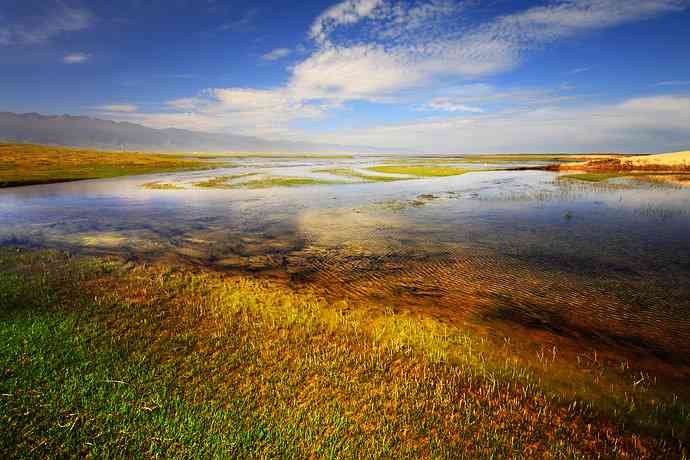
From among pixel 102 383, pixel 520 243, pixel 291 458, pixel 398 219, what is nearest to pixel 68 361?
pixel 102 383

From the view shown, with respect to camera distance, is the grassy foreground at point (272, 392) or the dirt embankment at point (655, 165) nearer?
the grassy foreground at point (272, 392)

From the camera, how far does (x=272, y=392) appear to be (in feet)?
18.2

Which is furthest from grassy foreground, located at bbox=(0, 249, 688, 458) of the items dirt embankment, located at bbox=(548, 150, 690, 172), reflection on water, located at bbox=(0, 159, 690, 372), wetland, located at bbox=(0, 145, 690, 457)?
dirt embankment, located at bbox=(548, 150, 690, 172)

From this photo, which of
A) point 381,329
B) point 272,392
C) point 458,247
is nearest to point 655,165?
point 458,247

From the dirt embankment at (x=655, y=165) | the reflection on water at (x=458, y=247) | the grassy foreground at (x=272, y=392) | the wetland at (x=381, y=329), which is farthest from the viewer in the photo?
the dirt embankment at (x=655, y=165)

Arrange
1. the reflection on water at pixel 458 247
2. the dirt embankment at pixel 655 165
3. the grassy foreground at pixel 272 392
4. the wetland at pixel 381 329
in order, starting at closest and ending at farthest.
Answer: the grassy foreground at pixel 272 392, the wetland at pixel 381 329, the reflection on water at pixel 458 247, the dirt embankment at pixel 655 165

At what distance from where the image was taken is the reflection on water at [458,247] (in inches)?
357

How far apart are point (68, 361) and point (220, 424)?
11.9ft

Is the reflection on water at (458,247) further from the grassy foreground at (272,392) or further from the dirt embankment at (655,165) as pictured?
the dirt embankment at (655,165)

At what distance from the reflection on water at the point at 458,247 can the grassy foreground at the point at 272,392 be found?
7.95 ft

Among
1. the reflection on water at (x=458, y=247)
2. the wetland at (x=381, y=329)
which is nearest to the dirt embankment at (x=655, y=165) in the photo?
the reflection on water at (x=458, y=247)

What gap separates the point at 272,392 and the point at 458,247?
491 inches

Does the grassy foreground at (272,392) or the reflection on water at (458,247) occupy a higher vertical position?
the reflection on water at (458,247)

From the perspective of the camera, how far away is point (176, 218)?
77.4 feet
